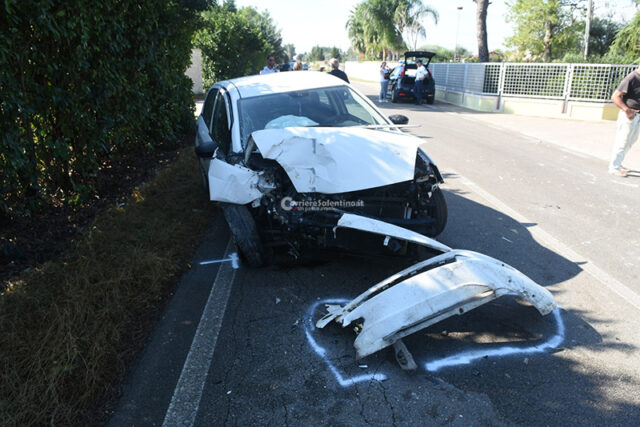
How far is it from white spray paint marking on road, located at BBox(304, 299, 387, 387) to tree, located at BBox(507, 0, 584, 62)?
27.2 meters

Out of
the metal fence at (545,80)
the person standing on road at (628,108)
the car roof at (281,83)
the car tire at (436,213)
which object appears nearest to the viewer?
the car tire at (436,213)

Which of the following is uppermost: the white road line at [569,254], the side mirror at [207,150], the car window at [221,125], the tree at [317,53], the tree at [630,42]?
the tree at [317,53]

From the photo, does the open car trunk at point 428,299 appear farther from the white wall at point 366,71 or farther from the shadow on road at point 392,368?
the white wall at point 366,71

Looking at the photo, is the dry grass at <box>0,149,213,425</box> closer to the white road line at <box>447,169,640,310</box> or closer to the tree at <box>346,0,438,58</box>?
the white road line at <box>447,169,640,310</box>

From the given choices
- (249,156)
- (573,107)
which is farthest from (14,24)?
(573,107)

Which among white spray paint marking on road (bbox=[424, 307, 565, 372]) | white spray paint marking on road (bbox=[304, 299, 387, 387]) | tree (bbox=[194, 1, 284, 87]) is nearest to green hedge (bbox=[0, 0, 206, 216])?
white spray paint marking on road (bbox=[304, 299, 387, 387])

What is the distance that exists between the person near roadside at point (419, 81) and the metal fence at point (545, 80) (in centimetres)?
217

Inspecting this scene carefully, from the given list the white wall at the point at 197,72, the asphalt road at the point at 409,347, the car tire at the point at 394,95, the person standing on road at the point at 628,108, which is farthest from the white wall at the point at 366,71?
the asphalt road at the point at 409,347

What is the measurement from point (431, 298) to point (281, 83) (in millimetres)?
3598

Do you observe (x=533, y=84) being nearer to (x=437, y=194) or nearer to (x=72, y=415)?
(x=437, y=194)

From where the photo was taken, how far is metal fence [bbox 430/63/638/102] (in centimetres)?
1393

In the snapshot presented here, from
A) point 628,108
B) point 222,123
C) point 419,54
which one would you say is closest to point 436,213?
point 222,123

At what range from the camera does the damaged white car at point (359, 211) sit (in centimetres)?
285

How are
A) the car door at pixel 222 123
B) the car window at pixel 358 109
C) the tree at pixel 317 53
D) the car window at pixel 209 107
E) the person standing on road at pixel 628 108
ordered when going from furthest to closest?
the tree at pixel 317 53 → the person standing on road at pixel 628 108 → the car window at pixel 209 107 → the car window at pixel 358 109 → the car door at pixel 222 123
